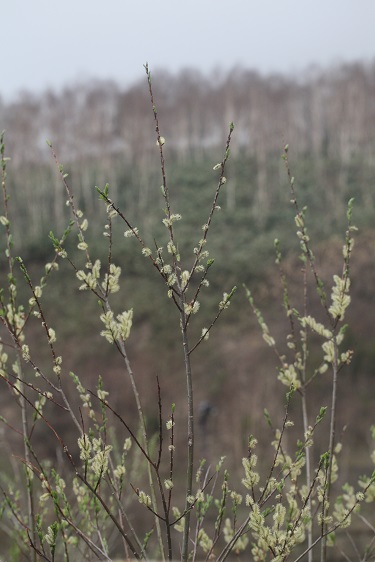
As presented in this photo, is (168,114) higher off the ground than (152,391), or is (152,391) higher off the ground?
(168,114)

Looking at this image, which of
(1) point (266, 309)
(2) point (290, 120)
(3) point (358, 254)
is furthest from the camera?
(2) point (290, 120)

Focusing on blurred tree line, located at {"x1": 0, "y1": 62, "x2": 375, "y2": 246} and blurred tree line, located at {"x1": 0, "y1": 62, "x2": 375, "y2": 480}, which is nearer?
blurred tree line, located at {"x1": 0, "y1": 62, "x2": 375, "y2": 480}

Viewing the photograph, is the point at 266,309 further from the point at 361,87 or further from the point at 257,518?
the point at 361,87

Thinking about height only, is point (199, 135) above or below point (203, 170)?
above

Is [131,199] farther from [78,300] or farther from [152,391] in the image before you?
[152,391]

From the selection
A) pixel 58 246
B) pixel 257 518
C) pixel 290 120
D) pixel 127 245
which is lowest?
pixel 257 518

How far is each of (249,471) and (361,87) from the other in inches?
1422

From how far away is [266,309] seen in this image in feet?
59.8

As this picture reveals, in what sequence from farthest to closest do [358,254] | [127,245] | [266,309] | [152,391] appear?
1. [127,245]
2. [358,254]
3. [266,309]
4. [152,391]

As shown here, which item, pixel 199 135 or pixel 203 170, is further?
pixel 199 135

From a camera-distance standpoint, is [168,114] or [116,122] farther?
[168,114]

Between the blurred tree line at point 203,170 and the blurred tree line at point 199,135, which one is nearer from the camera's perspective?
the blurred tree line at point 203,170

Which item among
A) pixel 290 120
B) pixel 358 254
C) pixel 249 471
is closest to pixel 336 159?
pixel 290 120

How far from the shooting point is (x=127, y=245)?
25.3 meters
